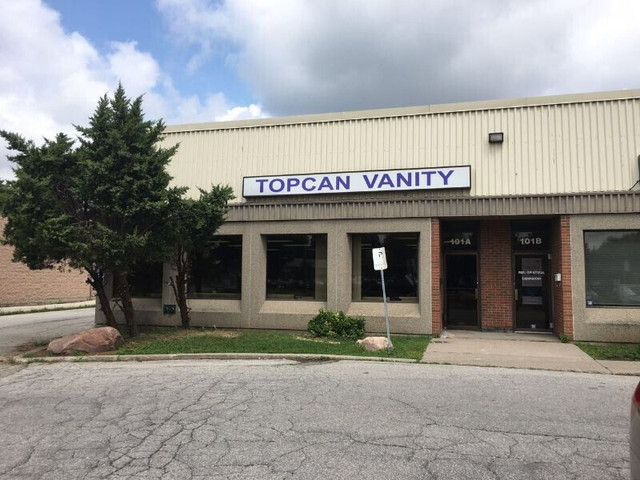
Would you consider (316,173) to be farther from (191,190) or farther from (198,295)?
(198,295)

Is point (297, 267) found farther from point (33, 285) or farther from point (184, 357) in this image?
point (33, 285)

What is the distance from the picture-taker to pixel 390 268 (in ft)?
47.3

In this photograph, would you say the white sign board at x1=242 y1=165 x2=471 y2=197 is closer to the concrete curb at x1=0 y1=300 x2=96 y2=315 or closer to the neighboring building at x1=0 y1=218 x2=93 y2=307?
the neighboring building at x1=0 y1=218 x2=93 y2=307

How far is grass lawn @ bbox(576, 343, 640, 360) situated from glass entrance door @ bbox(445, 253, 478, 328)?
3.09 m

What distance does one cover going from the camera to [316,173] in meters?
15.0

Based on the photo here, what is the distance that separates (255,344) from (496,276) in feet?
23.2

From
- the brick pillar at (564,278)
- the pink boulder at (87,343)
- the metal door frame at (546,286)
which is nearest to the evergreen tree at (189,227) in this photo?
the pink boulder at (87,343)

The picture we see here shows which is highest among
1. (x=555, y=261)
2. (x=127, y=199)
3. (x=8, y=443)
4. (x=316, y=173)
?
→ (x=316, y=173)

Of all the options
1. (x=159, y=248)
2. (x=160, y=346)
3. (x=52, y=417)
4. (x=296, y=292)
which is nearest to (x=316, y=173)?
(x=296, y=292)

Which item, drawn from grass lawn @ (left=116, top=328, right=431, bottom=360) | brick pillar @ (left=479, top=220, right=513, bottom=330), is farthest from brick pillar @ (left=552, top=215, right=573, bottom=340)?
grass lawn @ (left=116, top=328, right=431, bottom=360)

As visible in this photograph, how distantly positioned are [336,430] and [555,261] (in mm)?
10130

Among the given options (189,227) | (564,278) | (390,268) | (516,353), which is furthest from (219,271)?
(564,278)

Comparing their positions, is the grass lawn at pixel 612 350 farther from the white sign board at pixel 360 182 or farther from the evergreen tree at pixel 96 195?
the evergreen tree at pixel 96 195

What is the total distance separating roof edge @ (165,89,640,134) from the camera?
43.3 feet
